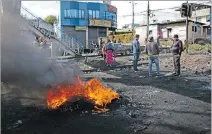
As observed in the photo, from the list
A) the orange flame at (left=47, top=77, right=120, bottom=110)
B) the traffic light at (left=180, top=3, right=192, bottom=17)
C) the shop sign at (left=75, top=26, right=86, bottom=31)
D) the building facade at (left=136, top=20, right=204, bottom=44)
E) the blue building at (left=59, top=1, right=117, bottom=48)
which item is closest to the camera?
the orange flame at (left=47, top=77, right=120, bottom=110)

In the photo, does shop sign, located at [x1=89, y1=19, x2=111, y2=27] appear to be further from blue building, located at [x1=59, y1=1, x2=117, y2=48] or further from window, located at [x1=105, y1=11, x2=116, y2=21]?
window, located at [x1=105, y1=11, x2=116, y2=21]

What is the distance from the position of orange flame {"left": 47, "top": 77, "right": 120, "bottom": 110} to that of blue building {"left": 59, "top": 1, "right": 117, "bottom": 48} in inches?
1449

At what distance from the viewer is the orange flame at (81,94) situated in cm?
724

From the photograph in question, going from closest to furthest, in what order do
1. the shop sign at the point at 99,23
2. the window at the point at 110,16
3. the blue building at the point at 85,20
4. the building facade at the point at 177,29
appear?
the blue building at the point at 85,20, the shop sign at the point at 99,23, the building facade at the point at 177,29, the window at the point at 110,16

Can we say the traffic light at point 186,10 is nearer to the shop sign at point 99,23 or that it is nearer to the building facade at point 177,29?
the building facade at point 177,29

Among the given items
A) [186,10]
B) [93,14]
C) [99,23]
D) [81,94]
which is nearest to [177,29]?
[99,23]

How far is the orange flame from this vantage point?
7244mm

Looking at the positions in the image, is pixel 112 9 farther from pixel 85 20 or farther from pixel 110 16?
pixel 85 20

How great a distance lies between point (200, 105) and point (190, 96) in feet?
4.00

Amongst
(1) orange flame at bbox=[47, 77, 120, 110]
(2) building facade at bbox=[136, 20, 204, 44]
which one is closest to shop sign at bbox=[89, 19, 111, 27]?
(2) building facade at bbox=[136, 20, 204, 44]

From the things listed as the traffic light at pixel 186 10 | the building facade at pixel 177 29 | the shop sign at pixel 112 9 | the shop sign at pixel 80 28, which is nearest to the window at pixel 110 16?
the shop sign at pixel 112 9

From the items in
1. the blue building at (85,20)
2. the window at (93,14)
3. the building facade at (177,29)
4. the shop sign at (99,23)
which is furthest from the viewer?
the building facade at (177,29)

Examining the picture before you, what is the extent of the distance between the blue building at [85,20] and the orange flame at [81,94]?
121 ft

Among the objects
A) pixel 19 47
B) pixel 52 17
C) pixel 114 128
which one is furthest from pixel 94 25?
pixel 114 128
